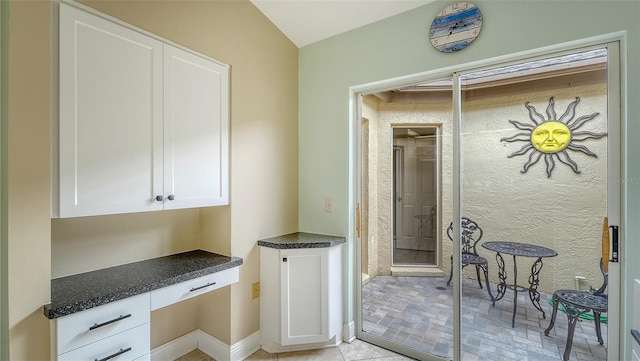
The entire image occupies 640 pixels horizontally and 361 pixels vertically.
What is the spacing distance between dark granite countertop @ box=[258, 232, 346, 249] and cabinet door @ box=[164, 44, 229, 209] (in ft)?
1.64

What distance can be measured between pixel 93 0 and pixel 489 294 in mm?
3047

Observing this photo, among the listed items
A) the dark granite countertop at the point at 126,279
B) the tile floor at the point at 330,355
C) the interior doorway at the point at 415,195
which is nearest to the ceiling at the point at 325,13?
the interior doorway at the point at 415,195

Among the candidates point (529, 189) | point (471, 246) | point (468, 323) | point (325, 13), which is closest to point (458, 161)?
point (529, 189)

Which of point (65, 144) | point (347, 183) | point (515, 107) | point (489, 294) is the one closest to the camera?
point (65, 144)

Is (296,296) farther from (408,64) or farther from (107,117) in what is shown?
(408,64)

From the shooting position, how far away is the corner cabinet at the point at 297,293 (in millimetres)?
2305

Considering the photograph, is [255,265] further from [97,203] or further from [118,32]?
[118,32]

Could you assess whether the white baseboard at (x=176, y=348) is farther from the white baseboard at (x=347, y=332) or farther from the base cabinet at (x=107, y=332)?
the white baseboard at (x=347, y=332)

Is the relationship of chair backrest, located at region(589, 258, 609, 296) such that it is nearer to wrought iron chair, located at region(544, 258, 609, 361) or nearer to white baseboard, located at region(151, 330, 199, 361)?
wrought iron chair, located at region(544, 258, 609, 361)

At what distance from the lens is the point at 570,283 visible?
72.2 inches

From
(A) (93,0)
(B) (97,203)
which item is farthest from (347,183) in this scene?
(A) (93,0)

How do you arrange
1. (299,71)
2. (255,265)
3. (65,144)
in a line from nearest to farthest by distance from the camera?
1. (65,144)
2. (255,265)
3. (299,71)

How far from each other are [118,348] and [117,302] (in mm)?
235

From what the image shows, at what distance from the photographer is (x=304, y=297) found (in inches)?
92.5
